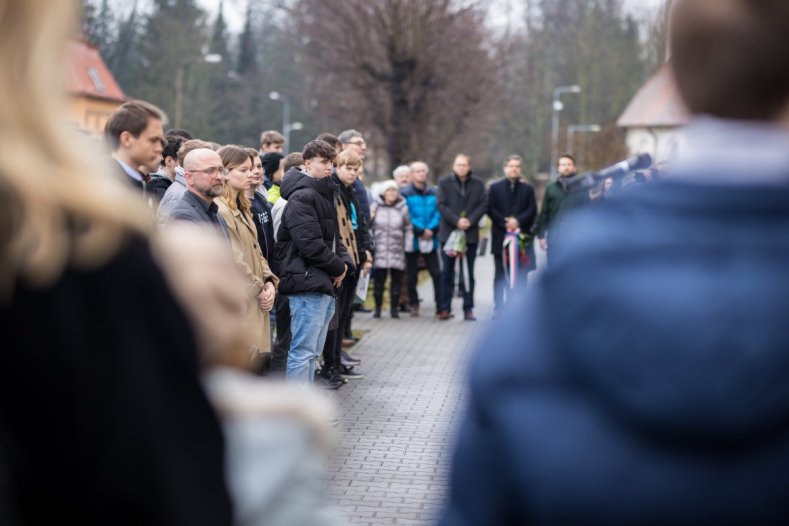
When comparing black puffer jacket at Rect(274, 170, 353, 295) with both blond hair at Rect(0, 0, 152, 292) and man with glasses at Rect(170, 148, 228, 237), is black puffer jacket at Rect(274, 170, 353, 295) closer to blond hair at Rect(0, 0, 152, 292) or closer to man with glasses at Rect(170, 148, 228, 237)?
man with glasses at Rect(170, 148, 228, 237)

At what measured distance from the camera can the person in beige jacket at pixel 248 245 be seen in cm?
812

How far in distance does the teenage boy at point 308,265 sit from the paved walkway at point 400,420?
0.61m

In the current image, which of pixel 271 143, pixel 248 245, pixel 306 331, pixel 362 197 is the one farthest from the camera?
pixel 362 197

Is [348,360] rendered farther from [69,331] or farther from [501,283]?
[69,331]

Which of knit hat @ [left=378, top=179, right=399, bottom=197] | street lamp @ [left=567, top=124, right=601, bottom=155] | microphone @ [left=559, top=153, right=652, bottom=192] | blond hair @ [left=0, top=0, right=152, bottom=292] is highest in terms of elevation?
blond hair @ [left=0, top=0, right=152, bottom=292]

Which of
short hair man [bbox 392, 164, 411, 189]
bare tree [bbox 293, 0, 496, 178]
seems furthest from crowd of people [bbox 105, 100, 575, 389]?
bare tree [bbox 293, 0, 496, 178]

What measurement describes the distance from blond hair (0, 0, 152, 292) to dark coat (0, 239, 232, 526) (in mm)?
26

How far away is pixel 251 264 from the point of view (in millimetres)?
8391

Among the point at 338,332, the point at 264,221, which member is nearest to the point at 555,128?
the point at 338,332

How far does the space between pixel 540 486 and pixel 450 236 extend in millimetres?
15026

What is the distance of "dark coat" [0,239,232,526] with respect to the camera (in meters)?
1.50

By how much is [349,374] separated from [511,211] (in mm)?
5574

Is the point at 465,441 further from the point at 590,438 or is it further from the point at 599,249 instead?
the point at 599,249

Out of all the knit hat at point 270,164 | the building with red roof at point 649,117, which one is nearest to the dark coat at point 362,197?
the knit hat at point 270,164
